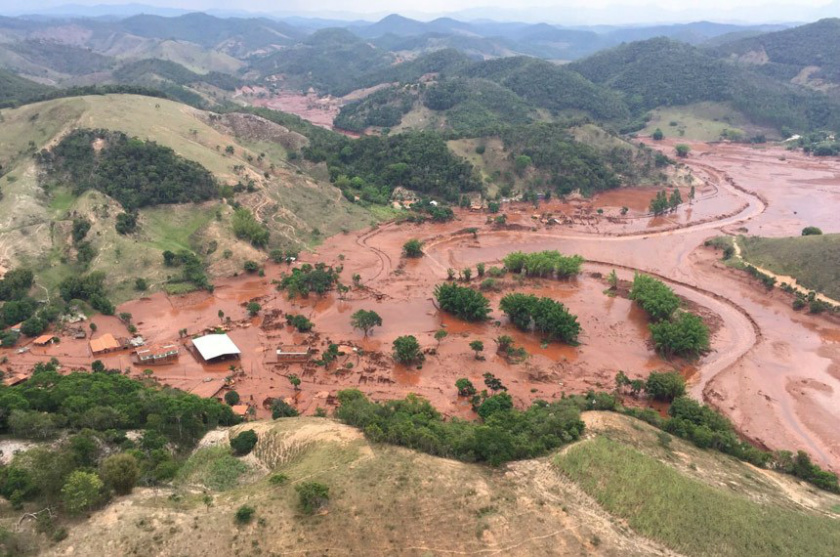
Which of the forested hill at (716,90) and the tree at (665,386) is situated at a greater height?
the forested hill at (716,90)

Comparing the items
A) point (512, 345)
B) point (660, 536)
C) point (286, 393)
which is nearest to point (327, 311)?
point (286, 393)

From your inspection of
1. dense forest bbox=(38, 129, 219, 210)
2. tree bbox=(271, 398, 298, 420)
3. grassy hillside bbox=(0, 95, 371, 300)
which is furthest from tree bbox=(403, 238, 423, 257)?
tree bbox=(271, 398, 298, 420)

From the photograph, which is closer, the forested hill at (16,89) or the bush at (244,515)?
the bush at (244,515)

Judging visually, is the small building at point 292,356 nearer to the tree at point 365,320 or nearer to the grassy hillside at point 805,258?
the tree at point 365,320

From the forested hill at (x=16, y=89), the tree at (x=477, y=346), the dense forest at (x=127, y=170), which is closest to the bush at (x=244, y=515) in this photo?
the tree at (x=477, y=346)

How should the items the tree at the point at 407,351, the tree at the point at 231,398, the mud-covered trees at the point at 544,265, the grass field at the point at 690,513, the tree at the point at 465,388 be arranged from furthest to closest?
the mud-covered trees at the point at 544,265
the tree at the point at 407,351
the tree at the point at 465,388
the tree at the point at 231,398
the grass field at the point at 690,513

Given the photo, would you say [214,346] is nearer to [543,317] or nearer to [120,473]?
[120,473]

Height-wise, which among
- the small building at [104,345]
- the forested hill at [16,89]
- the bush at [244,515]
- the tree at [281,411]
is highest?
the forested hill at [16,89]
